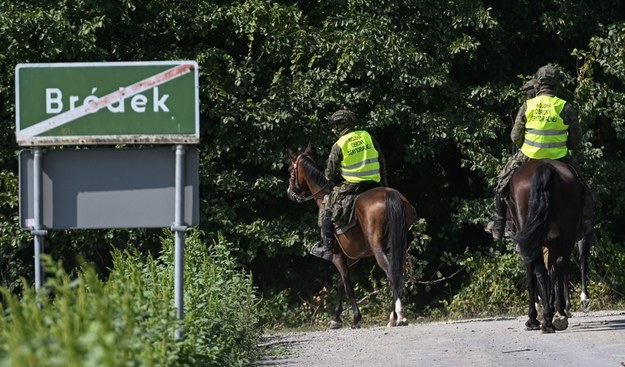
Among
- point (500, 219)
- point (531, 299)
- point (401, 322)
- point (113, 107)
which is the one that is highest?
point (113, 107)

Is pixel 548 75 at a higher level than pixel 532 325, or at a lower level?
higher

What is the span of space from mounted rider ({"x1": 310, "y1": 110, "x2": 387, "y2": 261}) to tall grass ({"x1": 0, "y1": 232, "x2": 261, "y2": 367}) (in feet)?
10.1

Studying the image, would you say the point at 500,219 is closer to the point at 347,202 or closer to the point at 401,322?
the point at 401,322

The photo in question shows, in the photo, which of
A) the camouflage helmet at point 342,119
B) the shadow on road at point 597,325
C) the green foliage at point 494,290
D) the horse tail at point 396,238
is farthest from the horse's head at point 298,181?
the shadow on road at point 597,325

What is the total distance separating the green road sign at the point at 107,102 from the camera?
349 inches

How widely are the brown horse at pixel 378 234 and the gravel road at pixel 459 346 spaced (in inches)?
24.8

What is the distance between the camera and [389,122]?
18469 mm

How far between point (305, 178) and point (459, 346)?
522cm

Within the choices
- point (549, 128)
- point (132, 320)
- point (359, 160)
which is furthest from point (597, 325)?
point (132, 320)

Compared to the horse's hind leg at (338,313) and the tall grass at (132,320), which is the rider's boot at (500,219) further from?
the tall grass at (132,320)

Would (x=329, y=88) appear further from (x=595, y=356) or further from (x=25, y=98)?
(x=25, y=98)

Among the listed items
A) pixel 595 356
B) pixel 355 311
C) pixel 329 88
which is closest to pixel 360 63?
pixel 329 88

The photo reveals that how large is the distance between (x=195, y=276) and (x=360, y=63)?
7387 mm

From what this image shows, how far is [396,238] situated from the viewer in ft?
49.6
